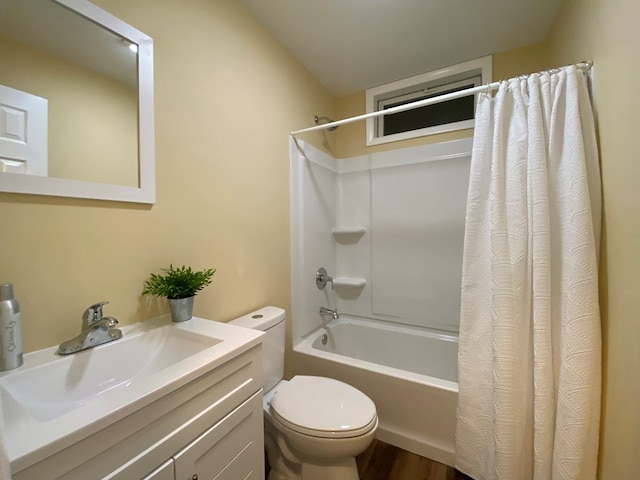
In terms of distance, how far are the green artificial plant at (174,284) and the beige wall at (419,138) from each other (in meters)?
1.81

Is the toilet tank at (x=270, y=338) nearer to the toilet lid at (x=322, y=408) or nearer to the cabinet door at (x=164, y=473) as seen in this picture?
the toilet lid at (x=322, y=408)

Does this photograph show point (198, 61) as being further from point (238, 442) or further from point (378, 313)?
point (378, 313)

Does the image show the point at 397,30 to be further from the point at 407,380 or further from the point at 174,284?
the point at 407,380

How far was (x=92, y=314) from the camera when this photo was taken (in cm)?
82

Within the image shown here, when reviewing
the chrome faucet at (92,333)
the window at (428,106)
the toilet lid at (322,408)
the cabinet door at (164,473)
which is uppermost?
the window at (428,106)

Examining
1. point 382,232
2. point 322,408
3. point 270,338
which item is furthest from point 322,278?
point 322,408

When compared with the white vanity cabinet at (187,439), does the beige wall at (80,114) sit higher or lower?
higher

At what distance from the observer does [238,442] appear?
2.77ft

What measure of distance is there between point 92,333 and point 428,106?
2.46m

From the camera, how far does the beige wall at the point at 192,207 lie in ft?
2.57

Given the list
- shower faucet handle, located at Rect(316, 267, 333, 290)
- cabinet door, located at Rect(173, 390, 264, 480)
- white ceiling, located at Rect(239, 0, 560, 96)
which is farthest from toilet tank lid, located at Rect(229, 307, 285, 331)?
white ceiling, located at Rect(239, 0, 560, 96)

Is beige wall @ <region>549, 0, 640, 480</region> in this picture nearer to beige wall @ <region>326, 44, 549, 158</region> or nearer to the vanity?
beige wall @ <region>326, 44, 549, 158</region>

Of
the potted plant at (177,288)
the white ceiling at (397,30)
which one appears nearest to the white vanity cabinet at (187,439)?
the potted plant at (177,288)

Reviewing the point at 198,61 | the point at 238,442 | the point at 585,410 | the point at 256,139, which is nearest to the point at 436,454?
the point at 585,410
